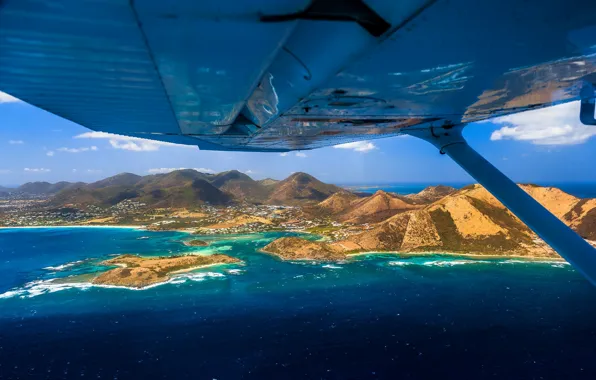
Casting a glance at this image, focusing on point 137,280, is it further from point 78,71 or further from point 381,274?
point 78,71

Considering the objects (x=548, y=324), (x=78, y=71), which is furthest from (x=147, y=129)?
(x=548, y=324)

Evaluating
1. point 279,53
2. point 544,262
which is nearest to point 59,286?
point 279,53

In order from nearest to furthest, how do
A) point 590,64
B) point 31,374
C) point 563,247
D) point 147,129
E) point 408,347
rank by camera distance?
1. point 590,64
2. point 147,129
3. point 563,247
4. point 31,374
5. point 408,347

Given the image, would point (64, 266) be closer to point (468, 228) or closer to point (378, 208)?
point (378, 208)

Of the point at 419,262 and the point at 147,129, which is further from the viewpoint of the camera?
the point at 419,262

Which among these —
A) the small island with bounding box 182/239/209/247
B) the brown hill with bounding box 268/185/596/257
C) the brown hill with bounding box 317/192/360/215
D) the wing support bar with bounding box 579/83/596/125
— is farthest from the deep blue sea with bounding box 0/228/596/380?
the brown hill with bounding box 317/192/360/215

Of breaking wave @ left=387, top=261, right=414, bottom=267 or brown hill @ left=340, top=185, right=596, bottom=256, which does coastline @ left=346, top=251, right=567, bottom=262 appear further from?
breaking wave @ left=387, top=261, right=414, bottom=267

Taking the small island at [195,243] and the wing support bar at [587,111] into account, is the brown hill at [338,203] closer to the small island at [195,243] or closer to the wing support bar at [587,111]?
the small island at [195,243]
